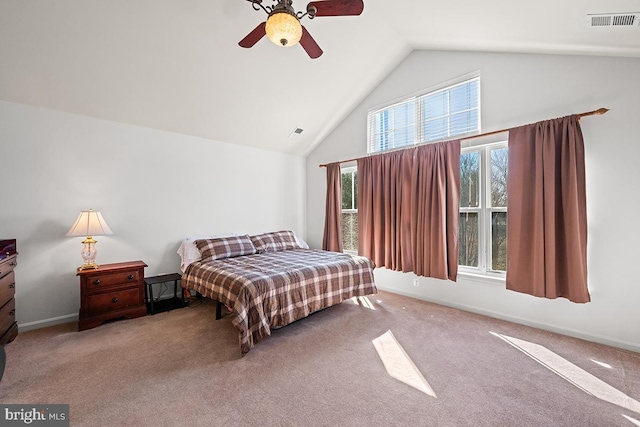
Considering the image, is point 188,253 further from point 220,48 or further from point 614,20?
point 614,20

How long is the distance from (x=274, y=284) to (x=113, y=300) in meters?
1.93

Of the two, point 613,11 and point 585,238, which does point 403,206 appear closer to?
point 585,238

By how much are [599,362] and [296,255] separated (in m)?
3.16

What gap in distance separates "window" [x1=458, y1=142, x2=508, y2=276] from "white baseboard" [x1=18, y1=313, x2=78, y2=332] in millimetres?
4704

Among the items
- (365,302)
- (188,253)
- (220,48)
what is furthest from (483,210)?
(188,253)

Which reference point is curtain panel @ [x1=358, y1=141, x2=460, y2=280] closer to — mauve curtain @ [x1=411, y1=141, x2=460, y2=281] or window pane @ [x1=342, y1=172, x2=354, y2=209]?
mauve curtain @ [x1=411, y1=141, x2=460, y2=281]

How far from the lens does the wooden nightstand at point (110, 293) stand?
114 inches

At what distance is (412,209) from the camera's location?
371cm

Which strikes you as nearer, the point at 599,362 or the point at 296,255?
the point at 599,362

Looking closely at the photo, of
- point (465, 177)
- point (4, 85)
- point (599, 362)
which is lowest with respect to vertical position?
point (599, 362)

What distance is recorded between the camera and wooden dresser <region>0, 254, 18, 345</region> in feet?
7.63

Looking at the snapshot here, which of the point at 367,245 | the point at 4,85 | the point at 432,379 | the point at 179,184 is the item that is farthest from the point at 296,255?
the point at 4,85

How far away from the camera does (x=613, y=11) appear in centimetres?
196

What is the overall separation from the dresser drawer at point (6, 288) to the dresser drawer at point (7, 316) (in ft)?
0.19
